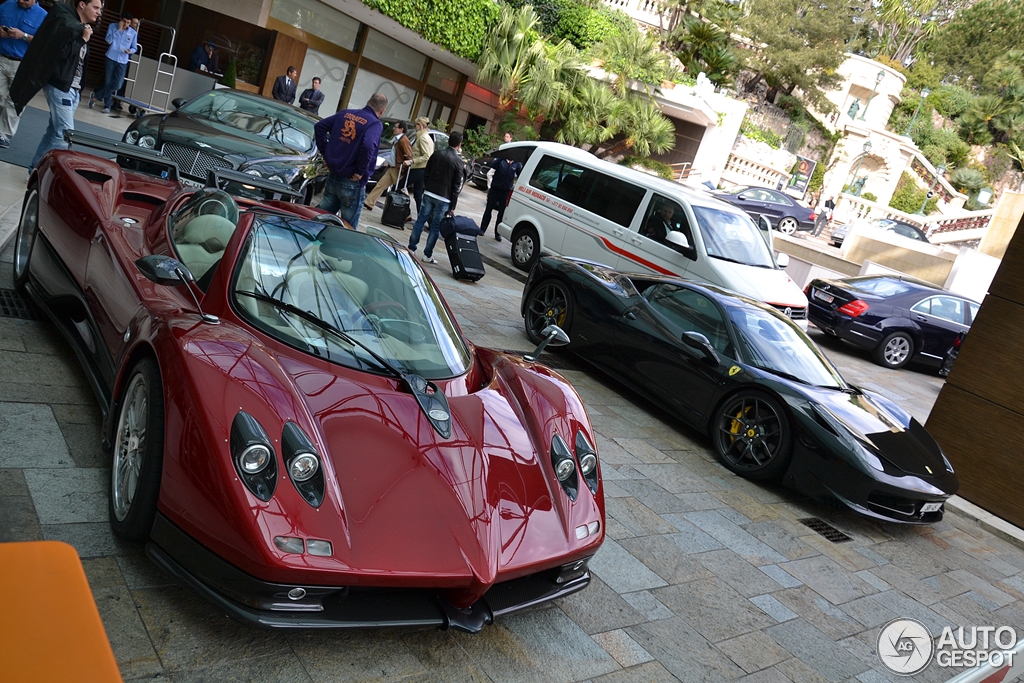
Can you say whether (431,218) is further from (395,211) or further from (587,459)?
(587,459)

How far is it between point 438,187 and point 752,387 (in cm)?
554

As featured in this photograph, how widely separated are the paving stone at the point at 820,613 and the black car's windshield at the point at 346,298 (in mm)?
2381

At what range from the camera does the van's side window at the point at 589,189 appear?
11664 millimetres

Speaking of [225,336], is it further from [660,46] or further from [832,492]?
[660,46]

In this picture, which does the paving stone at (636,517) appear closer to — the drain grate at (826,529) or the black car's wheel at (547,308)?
the drain grate at (826,529)

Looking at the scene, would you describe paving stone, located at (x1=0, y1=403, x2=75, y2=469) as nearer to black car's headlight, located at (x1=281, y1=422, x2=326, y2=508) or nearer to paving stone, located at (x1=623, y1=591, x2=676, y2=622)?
black car's headlight, located at (x1=281, y1=422, x2=326, y2=508)

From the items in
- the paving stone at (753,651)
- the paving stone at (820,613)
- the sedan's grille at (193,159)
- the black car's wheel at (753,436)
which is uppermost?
the sedan's grille at (193,159)

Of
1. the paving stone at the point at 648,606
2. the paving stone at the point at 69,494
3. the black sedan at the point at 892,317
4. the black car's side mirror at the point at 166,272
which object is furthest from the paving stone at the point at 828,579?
the black sedan at the point at 892,317

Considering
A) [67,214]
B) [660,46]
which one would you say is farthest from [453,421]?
[660,46]

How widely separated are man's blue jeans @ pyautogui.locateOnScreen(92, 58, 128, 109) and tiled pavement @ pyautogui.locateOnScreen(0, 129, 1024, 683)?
458 inches

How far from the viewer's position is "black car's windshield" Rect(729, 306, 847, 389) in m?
6.91

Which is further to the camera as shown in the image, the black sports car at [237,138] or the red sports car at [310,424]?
the black sports car at [237,138]

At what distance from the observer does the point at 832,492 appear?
20.2ft

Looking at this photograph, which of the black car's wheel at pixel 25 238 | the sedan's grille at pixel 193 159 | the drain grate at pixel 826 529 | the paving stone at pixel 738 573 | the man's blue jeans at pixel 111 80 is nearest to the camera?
the paving stone at pixel 738 573
